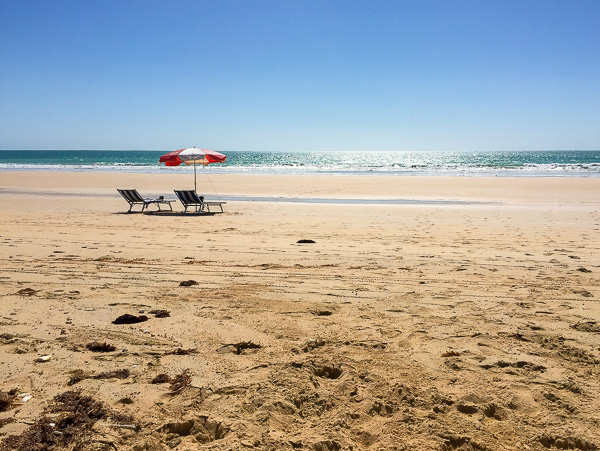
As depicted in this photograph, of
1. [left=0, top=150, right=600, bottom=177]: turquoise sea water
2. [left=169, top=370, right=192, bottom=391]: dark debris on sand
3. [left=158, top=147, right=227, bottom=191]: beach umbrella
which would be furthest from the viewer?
[left=0, top=150, right=600, bottom=177]: turquoise sea water

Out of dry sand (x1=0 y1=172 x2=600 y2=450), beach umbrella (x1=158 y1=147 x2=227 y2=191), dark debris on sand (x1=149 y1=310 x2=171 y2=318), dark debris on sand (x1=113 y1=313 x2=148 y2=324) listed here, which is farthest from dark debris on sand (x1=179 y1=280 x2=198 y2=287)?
beach umbrella (x1=158 y1=147 x2=227 y2=191)

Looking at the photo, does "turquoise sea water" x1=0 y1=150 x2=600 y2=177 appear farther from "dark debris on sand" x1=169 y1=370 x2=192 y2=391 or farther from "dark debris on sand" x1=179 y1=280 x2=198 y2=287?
"dark debris on sand" x1=169 y1=370 x2=192 y2=391

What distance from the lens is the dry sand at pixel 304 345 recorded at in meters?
2.63

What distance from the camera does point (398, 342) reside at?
3.76 metres

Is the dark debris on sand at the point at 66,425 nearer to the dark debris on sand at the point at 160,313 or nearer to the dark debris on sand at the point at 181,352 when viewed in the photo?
the dark debris on sand at the point at 181,352

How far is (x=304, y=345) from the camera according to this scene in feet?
12.1

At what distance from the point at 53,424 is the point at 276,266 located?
4.13m

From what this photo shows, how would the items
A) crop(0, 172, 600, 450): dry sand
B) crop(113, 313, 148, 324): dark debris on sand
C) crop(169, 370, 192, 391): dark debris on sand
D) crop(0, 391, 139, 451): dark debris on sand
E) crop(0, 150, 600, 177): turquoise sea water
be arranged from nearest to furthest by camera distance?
crop(0, 391, 139, 451): dark debris on sand → crop(0, 172, 600, 450): dry sand → crop(169, 370, 192, 391): dark debris on sand → crop(113, 313, 148, 324): dark debris on sand → crop(0, 150, 600, 177): turquoise sea water

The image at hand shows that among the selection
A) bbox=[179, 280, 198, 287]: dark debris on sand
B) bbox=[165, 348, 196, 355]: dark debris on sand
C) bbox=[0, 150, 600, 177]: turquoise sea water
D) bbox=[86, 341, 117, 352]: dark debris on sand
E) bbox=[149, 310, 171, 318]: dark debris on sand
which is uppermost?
bbox=[0, 150, 600, 177]: turquoise sea water

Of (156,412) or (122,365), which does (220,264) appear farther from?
(156,412)

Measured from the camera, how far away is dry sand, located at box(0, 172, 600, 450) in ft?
8.63

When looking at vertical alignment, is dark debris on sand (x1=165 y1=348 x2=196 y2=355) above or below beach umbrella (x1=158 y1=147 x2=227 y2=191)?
below

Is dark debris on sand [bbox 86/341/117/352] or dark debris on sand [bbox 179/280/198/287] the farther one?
dark debris on sand [bbox 179/280/198/287]

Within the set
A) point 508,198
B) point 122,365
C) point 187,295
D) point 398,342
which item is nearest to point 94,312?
point 187,295
